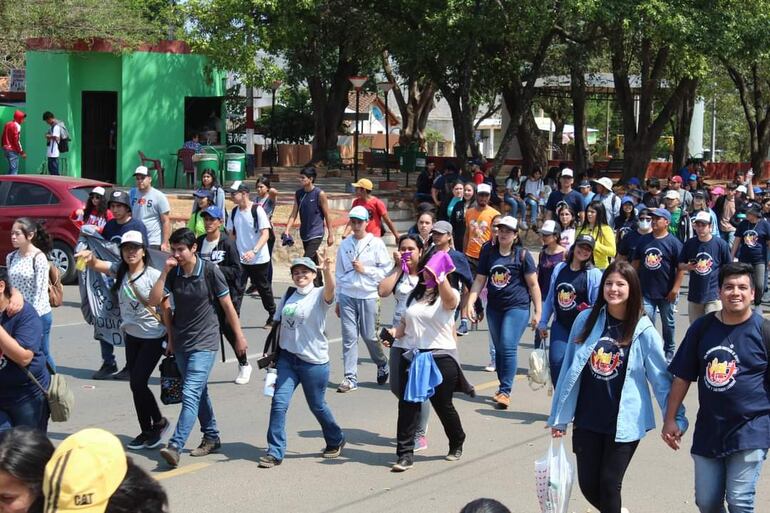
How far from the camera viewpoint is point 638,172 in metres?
29.6

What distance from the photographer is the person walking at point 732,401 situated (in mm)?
5578

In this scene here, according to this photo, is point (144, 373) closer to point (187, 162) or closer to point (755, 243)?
point (755, 243)

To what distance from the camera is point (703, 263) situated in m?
11.4

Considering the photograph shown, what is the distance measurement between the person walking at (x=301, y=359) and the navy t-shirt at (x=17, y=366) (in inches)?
75.9

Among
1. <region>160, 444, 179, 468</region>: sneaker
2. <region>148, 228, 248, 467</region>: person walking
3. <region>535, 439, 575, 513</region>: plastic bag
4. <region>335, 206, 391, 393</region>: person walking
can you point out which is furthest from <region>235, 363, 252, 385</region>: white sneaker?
<region>535, 439, 575, 513</region>: plastic bag

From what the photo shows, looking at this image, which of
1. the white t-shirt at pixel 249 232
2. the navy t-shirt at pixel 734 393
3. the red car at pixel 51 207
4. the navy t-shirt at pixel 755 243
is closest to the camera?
the navy t-shirt at pixel 734 393

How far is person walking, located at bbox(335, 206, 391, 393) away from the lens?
10469 millimetres

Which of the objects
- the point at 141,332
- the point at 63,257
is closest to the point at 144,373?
the point at 141,332

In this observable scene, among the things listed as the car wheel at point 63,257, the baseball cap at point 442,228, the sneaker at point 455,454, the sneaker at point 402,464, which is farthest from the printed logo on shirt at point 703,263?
the car wheel at point 63,257

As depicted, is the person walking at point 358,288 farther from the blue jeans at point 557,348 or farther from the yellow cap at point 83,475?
the yellow cap at point 83,475

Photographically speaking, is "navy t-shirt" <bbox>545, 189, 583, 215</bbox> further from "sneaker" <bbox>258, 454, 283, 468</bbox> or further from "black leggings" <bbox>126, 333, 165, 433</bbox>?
"sneaker" <bbox>258, 454, 283, 468</bbox>

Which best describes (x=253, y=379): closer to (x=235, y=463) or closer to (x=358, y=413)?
(x=358, y=413)

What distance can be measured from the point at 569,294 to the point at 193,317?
2874 mm

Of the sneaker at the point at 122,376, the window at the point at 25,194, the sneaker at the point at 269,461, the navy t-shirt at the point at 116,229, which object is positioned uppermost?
the window at the point at 25,194
